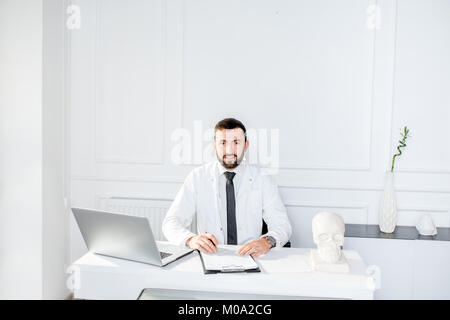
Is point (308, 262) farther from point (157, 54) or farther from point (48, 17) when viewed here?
point (48, 17)

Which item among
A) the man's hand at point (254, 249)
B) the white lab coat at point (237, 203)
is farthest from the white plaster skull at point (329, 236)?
the white lab coat at point (237, 203)

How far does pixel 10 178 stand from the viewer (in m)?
2.86

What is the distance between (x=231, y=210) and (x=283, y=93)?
1007 millimetres

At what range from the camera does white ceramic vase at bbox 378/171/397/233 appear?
281 centimetres

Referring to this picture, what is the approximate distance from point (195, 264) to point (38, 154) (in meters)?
1.65

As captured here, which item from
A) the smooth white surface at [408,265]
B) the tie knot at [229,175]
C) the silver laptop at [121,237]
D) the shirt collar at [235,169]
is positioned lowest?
the smooth white surface at [408,265]

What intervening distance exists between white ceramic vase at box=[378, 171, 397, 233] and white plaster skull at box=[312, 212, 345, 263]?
3.94ft

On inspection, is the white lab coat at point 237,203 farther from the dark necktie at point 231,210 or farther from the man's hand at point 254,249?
the man's hand at point 254,249

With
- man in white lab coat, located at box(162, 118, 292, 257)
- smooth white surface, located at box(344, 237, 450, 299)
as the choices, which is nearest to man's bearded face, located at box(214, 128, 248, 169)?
man in white lab coat, located at box(162, 118, 292, 257)

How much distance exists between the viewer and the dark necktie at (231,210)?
2.58 metres

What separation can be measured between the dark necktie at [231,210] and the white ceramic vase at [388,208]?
3.46 ft

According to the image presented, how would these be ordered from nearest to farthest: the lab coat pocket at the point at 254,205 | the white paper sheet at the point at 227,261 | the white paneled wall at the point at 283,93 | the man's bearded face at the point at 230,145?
the white paper sheet at the point at 227,261 → the man's bearded face at the point at 230,145 → the lab coat pocket at the point at 254,205 → the white paneled wall at the point at 283,93
